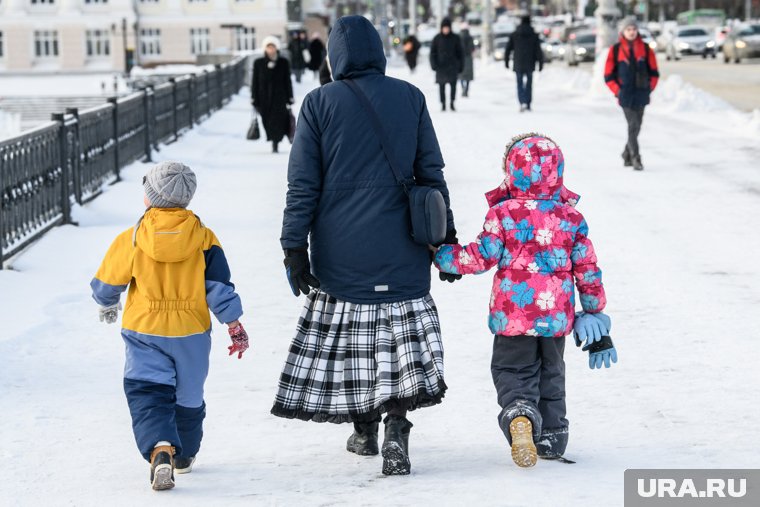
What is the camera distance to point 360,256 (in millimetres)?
5621

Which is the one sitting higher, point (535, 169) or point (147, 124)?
point (535, 169)

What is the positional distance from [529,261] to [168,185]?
1350mm

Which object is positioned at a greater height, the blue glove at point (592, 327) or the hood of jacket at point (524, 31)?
the hood of jacket at point (524, 31)

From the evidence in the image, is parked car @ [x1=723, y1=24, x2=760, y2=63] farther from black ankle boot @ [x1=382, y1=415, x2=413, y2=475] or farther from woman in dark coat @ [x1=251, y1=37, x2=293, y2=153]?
black ankle boot @ [x1=382, y1=415, x2=413, y2=475]

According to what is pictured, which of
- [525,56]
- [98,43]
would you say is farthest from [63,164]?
[98,43]

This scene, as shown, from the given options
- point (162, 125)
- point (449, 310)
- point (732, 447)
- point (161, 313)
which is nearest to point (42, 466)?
point (161, 313)

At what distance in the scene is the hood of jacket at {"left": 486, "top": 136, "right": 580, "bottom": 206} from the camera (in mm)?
5656

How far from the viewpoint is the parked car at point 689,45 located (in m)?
57.4

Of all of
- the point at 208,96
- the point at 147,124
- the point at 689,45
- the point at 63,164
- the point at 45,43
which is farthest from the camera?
the point at 45,43

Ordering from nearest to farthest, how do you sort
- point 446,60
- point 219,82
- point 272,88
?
point 272,88, point 446,60, point 219,82

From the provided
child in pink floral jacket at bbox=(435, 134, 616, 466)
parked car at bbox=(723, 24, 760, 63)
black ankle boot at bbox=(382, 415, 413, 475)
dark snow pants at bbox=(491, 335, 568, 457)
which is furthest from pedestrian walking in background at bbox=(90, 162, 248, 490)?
parked car at bbox=(723, 24, 760, 63)

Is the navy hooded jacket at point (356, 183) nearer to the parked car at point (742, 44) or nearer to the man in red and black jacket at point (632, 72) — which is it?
the man in red and black jacket at point (632, 72)

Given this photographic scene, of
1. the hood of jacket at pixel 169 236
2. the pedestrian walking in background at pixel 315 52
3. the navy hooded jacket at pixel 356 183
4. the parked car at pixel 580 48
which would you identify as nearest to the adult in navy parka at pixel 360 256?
the navy hooded jacket at pixel 356 183

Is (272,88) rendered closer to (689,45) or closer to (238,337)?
(238,337)
